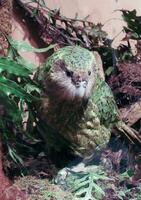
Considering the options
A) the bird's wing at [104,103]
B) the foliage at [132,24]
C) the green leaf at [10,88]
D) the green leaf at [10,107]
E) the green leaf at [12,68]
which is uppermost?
the foliage at [132,24]

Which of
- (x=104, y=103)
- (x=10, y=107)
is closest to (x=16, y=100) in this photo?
(x=10, y=107)

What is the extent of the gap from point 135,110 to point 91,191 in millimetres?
491

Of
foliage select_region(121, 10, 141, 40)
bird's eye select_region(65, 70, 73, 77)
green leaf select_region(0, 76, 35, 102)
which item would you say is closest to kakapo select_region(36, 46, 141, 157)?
bird's eye select_region(65, 70, 73, 77)

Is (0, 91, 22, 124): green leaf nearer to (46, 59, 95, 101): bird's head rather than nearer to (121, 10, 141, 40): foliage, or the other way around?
(46, 59, 95, 101): bird's head

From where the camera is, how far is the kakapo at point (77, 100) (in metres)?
1.48

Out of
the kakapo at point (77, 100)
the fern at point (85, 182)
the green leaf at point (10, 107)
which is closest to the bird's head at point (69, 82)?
the kakapo at point (77, 100)

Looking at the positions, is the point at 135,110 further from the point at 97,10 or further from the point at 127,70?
the point at 97,10

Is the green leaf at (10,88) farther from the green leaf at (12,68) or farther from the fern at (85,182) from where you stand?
the fern at (85,182)

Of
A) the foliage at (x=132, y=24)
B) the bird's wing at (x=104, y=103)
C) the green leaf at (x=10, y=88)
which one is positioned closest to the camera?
the green leaf at (x=10, y=88)

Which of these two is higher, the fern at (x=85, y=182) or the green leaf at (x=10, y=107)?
the green leaf at (x=10, y=107)

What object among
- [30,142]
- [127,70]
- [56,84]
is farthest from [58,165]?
[127,70]

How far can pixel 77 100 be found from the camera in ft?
4.91

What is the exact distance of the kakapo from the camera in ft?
4.86

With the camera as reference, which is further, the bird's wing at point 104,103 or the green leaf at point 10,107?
the bird's wing at point 104,103
